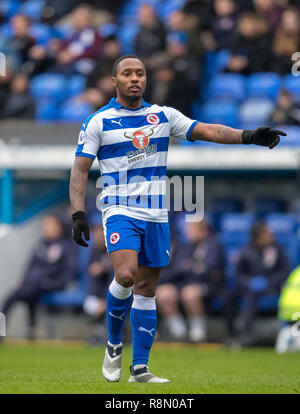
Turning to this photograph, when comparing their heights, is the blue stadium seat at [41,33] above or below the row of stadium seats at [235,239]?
above

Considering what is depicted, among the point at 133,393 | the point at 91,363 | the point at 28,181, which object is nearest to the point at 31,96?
the point at 28,181

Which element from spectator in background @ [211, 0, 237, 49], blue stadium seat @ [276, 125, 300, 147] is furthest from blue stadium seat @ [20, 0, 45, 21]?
blue stadium seat @ [276, 125, 300, 147]

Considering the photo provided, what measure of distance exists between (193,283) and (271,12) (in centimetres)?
487

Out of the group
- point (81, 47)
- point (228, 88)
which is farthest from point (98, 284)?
point (81, 47)

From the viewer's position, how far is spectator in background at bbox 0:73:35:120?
14.1m

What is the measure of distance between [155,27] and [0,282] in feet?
15.7

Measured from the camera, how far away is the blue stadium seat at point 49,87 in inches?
587

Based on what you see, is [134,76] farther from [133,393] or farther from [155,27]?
[155,27]

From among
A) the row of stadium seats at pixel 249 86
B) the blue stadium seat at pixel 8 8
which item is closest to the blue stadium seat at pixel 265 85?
the row of stadium seats at pixel 249 86

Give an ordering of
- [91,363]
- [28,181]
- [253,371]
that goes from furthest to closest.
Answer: [28,181] < [91,363] < [253,371]

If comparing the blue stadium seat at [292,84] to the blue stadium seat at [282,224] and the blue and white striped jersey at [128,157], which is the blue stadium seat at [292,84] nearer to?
the blue stadium seat at [282,224]

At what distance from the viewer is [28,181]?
44.2ft

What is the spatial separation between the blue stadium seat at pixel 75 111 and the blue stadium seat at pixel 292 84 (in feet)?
9.73

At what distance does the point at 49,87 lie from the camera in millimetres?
15031
